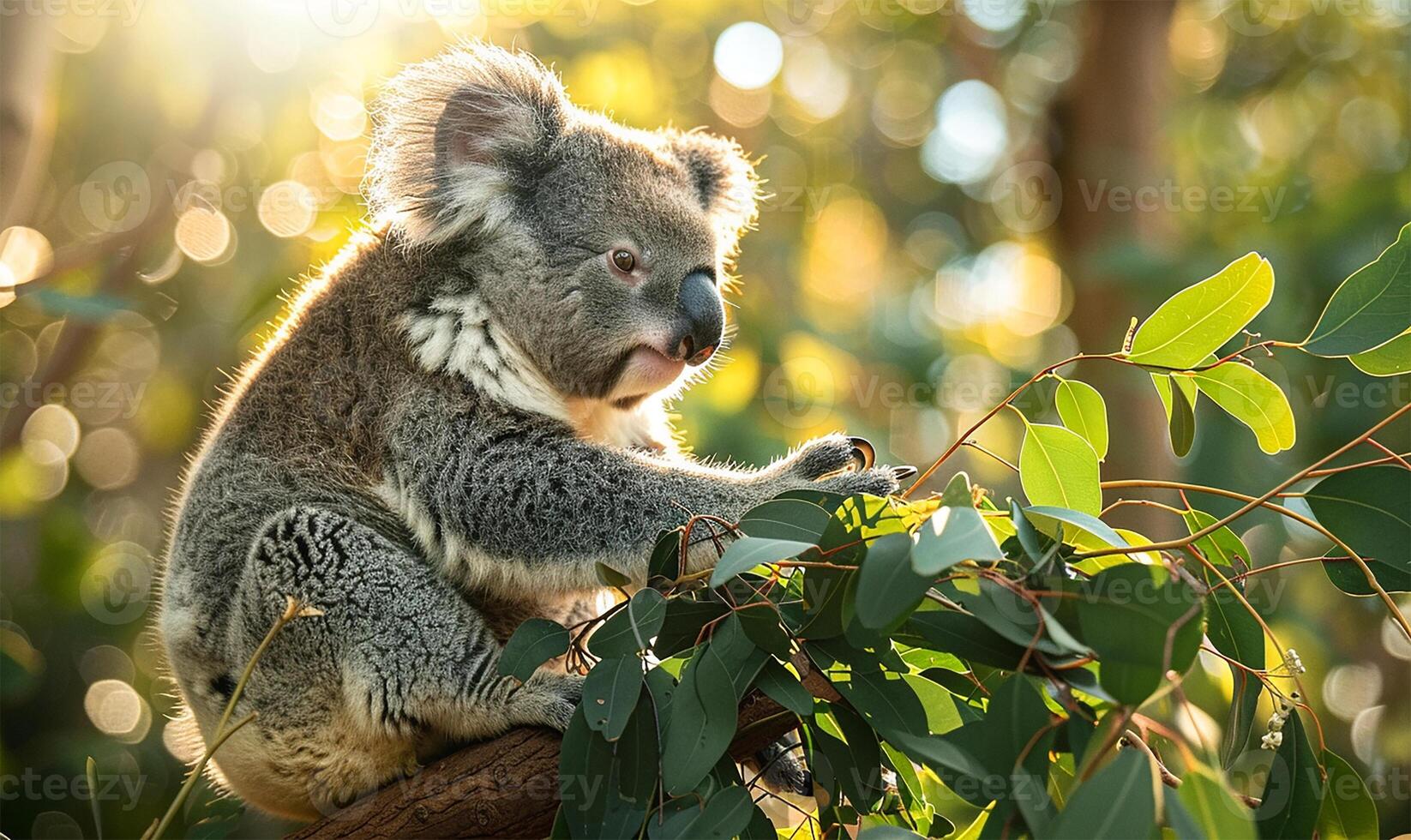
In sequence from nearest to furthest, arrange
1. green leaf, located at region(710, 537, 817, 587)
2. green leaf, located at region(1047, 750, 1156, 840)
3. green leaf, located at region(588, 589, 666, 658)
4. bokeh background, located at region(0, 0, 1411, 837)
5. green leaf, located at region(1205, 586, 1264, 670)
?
green leaf, located at region(1047, 750, 1156, 840)
green leaf, located at region(710, 537, 817, 587)
green leaf, located at region(588, 589, 666, 658)
green leaf, located at region(1205, 586, 1264, 670)
bokeh background, located at region(0, 0, 1411, 837)

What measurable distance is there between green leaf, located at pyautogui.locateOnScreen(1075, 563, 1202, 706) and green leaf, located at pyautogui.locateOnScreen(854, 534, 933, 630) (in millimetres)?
231

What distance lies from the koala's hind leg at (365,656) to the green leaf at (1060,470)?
1.01 metres

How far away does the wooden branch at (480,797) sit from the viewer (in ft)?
7.64

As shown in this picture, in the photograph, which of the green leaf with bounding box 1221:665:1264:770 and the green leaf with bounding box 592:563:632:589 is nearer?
the green leaf with bounding box 1221:665:1264:770

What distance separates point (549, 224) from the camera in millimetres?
2979

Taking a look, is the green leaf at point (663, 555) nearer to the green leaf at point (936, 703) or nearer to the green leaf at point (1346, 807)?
the green leaf at point (936, 703)

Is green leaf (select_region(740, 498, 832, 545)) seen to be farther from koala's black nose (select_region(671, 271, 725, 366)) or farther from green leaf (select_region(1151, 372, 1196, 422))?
koala's black nose (select_region(671, 271, 725, 366))

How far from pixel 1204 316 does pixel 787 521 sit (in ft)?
2.81

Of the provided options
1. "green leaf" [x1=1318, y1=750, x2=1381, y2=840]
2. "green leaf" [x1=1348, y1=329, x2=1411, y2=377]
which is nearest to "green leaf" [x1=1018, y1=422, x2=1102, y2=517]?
"green leaf" [x1=1348, y1=329, x2=1411, y2=377]

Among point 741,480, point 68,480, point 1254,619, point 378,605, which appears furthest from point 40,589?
point 1254,619

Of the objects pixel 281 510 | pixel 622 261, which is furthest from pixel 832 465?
pixel 281 510

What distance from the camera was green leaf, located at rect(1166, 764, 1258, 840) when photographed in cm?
147

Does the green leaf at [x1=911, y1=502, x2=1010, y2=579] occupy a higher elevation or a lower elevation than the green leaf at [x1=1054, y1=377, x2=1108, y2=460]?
higher

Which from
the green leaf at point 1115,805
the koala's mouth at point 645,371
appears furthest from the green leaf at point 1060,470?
the koala's mouth at point 645,371
